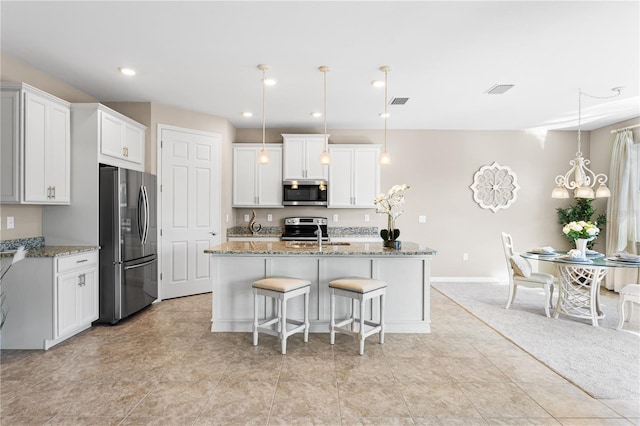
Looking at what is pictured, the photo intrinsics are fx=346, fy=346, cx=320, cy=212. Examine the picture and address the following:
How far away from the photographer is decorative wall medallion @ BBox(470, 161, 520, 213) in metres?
6.09

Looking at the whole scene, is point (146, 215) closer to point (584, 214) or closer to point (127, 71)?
point (127, 71)

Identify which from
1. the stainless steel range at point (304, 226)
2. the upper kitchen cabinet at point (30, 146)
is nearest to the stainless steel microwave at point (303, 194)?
the stainless steel range at point (304, 226)

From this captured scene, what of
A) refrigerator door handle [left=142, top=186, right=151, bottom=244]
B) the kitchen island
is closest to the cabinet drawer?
refrigerator door handle [left=142, top=186, right=151, bottom=244]

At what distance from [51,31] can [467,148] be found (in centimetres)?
583

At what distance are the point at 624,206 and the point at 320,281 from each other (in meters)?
4.94

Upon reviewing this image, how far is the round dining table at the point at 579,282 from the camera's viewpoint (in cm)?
384

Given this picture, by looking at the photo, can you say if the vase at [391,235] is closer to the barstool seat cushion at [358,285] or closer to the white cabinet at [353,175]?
the barstool seat cushion at [358,285]

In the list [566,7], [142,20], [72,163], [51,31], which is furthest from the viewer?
[72,163]

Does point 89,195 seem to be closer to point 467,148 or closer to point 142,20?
point 142,20

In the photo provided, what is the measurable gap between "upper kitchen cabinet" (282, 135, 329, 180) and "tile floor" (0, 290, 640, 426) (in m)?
2.94

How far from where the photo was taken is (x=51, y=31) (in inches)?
111

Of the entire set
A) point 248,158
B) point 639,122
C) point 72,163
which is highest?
point 639,122

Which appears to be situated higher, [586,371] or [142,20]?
[142,20]

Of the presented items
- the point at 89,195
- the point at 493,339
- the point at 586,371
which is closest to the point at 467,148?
the point at 493,339
